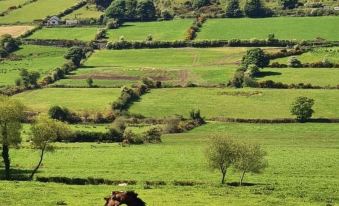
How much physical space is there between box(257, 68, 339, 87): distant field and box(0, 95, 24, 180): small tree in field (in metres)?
81.5

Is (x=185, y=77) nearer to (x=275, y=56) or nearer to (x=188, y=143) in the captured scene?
(x=275, y=56)

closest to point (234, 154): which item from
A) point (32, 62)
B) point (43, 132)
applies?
point (43, 132)

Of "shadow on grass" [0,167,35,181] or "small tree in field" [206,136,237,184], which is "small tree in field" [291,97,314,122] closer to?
"small tree in field" [206,136,237,184]

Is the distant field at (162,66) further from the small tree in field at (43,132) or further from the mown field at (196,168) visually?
the small tree in field at (43,132)

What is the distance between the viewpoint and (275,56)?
568 feet

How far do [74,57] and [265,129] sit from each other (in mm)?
75782

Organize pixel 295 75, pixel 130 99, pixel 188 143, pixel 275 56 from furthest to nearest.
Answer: pixel 275 56 → pixel 295 75 → pixel 130 99 → pixel 188 143

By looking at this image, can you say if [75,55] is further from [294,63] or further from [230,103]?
[230,103]

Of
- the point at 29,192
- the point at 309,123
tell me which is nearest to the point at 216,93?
the point at 309,123

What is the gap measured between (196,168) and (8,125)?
24983 millimetres

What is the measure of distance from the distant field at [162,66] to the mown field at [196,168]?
136 ft

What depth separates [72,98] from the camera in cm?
14412

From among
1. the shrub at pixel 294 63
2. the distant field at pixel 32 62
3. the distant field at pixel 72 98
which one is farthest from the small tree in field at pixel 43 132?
the shrub at pixel 294 63

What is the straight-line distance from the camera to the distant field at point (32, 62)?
556 feet
